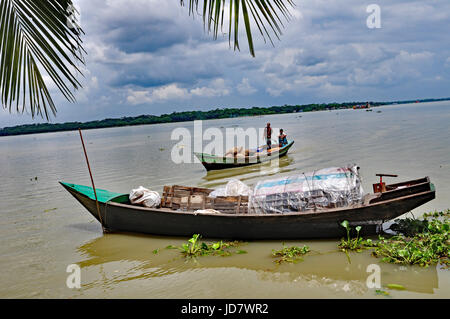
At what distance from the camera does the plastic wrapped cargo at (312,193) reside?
19.7 ft

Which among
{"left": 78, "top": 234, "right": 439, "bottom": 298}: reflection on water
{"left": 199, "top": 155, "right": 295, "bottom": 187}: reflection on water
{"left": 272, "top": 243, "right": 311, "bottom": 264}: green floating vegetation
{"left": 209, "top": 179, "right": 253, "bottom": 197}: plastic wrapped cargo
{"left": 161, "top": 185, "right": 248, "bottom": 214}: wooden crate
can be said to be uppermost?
{"left": 209, "top": 179, "right": 253, "bottom": 197}: plastic wrapped cargo

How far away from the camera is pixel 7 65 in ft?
7.38

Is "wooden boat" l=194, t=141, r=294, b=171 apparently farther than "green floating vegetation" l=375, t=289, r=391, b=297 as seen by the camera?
Yes

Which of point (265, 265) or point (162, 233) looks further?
point (162, 233)

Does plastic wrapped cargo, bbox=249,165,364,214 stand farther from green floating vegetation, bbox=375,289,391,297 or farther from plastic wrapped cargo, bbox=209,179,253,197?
green floating vegetation, bbox=375,289,391,297

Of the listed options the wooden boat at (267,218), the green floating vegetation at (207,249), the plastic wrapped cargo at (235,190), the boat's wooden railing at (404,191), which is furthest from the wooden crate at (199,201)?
the boat's wooden railing at (404,191)

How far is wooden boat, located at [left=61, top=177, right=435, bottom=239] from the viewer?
5.61 metres

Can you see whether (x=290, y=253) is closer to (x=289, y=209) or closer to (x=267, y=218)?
(x=267, y=218)

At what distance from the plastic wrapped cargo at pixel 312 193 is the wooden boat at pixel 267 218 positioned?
0.79ft

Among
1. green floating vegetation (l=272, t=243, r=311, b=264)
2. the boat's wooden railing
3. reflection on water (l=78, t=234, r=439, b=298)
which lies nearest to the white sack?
reflection on water (l=78, t=234, r=439, b=298)

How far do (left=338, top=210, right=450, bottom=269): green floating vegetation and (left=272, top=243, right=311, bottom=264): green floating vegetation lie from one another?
0.60 meters
